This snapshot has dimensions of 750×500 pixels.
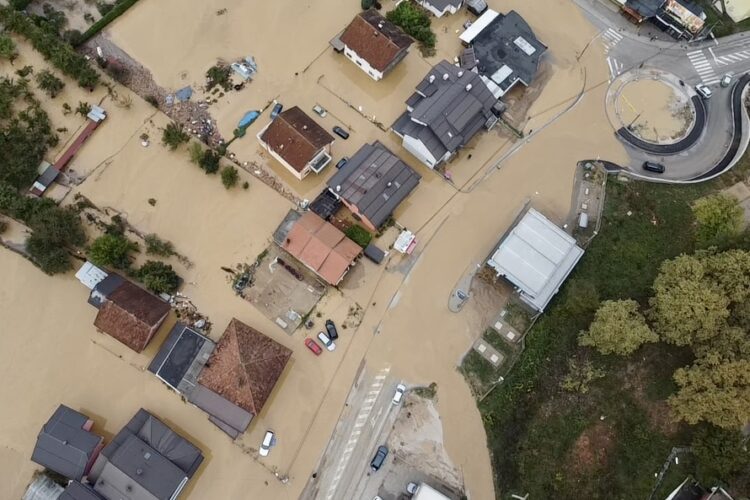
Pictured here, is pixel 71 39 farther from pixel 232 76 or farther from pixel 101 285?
pixel 101 285

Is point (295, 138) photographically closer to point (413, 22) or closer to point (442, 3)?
point (413, 22)

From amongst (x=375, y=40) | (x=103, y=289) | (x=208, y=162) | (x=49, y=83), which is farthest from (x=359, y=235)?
(x=49, y=83)

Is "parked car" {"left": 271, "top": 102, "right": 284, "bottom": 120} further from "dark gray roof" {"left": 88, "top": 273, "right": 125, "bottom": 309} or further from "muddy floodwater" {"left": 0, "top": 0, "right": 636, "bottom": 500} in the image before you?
"dark gray roof" {"left": 88, "top": 273, "right": 125, "bottom": 309}

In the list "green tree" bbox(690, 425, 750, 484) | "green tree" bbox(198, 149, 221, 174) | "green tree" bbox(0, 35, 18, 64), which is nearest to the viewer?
"green tree" bbox(690, 425, 750, 484)

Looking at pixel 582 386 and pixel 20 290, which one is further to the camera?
pixel 20 290

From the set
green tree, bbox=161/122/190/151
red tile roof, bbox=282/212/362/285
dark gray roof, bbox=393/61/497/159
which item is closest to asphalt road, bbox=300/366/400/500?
red tile roof, bbox=282/212/362/285

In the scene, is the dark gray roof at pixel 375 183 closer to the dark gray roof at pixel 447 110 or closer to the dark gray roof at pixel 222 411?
the dark gray roof at pixel 447 110

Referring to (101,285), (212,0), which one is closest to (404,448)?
(101,285)
